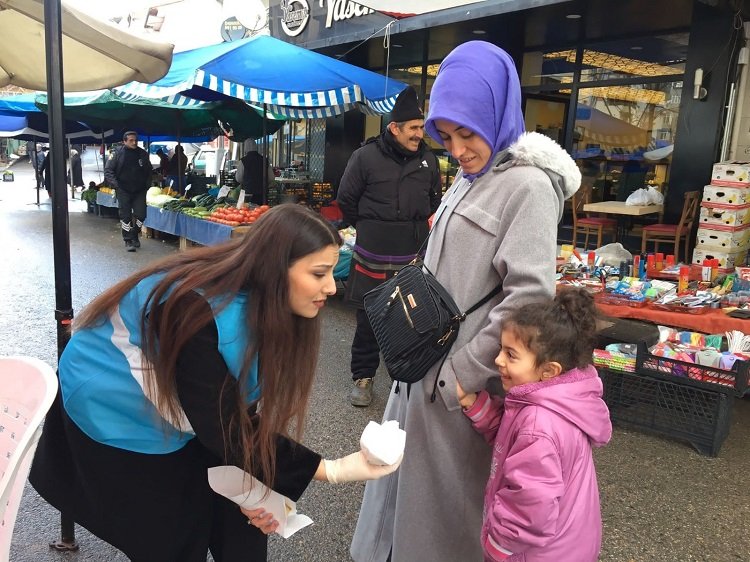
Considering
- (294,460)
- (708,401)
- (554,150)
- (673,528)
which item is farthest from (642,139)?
(294,460)

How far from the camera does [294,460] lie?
5.32 feet

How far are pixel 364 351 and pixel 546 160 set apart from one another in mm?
2519

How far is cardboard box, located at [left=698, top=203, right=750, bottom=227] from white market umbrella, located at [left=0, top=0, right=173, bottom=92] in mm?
5608

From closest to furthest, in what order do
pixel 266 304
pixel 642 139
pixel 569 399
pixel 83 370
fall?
pixel 266 304 → pixel 83 370 → pixel 569 399 → pixel 642 139

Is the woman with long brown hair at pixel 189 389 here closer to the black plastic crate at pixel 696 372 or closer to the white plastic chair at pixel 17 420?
the white plastic chair at pixel 17 420

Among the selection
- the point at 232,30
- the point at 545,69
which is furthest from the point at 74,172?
the point at 545,69

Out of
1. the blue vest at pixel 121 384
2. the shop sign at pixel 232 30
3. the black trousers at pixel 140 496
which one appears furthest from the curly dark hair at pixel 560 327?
the shop sign at pixel 232 30

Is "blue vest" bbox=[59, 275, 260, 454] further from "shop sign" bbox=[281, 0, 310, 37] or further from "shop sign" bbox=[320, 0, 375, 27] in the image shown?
"shop sign" bbox=[281, 0, 310, 37]

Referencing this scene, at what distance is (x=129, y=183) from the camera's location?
10398 millimetres

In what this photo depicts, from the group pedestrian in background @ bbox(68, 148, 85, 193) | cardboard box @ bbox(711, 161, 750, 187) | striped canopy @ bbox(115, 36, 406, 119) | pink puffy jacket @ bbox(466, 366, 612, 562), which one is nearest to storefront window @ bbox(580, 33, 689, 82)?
cardboard box @ bbox(711, 161, 750, 187)

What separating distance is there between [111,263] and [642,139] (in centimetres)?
760

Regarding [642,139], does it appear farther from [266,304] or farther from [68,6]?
[266,304]

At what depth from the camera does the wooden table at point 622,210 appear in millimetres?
7719

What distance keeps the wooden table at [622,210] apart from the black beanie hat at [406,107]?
4534mm
